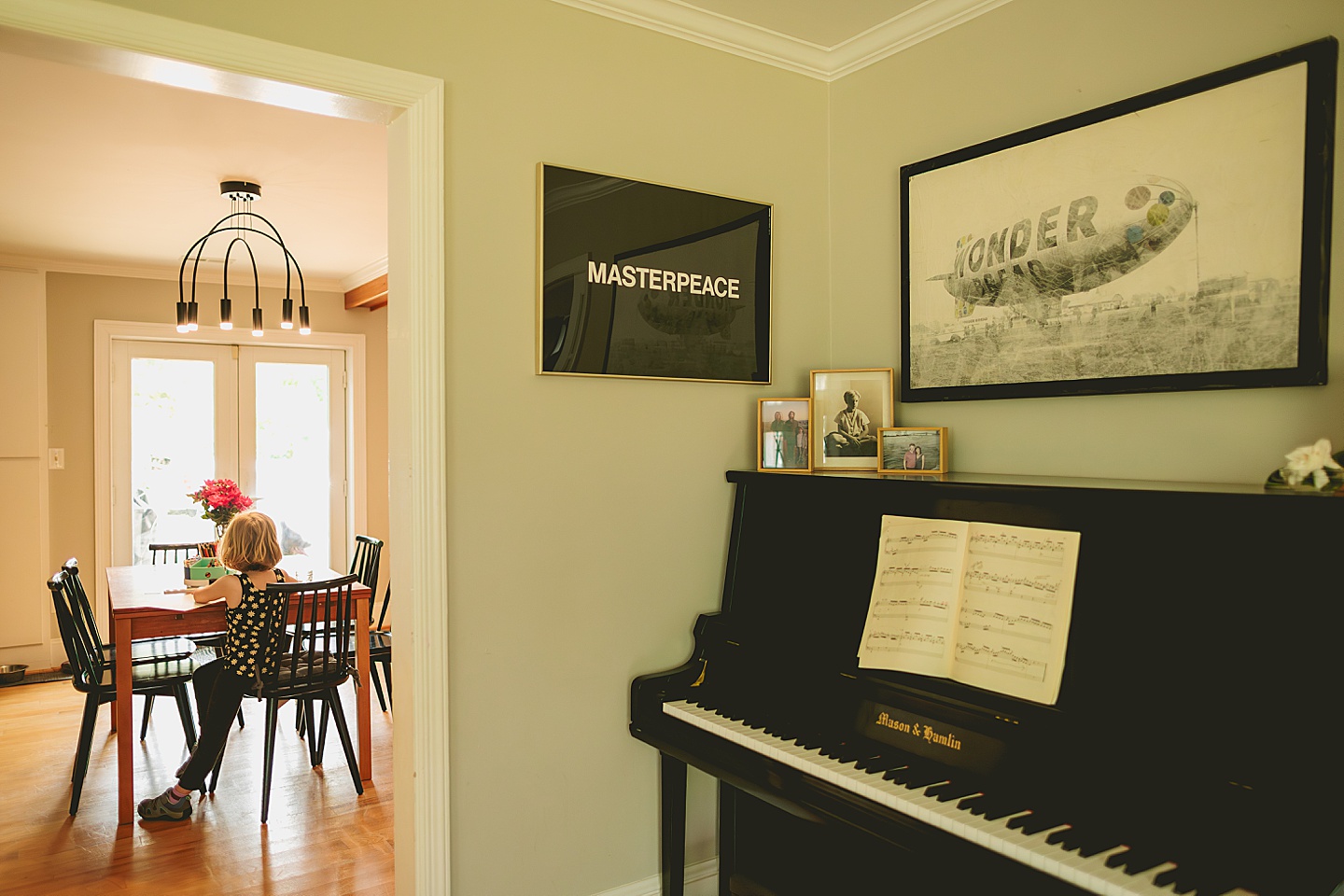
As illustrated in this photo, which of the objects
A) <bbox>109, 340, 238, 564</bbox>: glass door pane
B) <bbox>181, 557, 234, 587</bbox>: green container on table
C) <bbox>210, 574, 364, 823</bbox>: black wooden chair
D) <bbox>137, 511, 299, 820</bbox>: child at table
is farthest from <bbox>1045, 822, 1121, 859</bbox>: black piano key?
<bbox>109, 340, 238, 564</bbox>: glass door pane

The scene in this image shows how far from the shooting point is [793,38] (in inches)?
104

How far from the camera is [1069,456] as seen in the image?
220cm

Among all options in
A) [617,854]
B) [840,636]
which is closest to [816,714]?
[840,636]

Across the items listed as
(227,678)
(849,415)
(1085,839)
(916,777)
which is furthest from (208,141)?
(1085,839)

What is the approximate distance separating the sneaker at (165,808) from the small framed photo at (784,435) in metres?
2.63

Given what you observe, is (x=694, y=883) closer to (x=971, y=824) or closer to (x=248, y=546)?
(x=971, y=824)

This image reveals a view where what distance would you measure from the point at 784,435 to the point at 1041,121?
3.45 ft

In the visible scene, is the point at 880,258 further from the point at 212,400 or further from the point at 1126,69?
the point at 212,400

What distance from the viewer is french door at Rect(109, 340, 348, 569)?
597 centimetres

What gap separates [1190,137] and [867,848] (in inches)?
68.6

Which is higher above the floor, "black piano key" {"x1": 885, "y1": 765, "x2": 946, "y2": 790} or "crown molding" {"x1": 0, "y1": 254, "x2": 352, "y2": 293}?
"crown molding" {"x1": 0, "y1": 254, "x2": 352, "y2": 293}

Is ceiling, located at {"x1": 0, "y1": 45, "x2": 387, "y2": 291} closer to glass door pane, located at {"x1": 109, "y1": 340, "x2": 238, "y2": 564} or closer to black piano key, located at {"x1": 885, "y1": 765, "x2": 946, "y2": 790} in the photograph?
glass door pane, located at {"x1": 109, "y1": 340, "x2": 238, "y2": 564}

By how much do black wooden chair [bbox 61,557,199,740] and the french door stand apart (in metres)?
1.90

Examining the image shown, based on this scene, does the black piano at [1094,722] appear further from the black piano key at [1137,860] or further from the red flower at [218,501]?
the red flower at [218,501]
